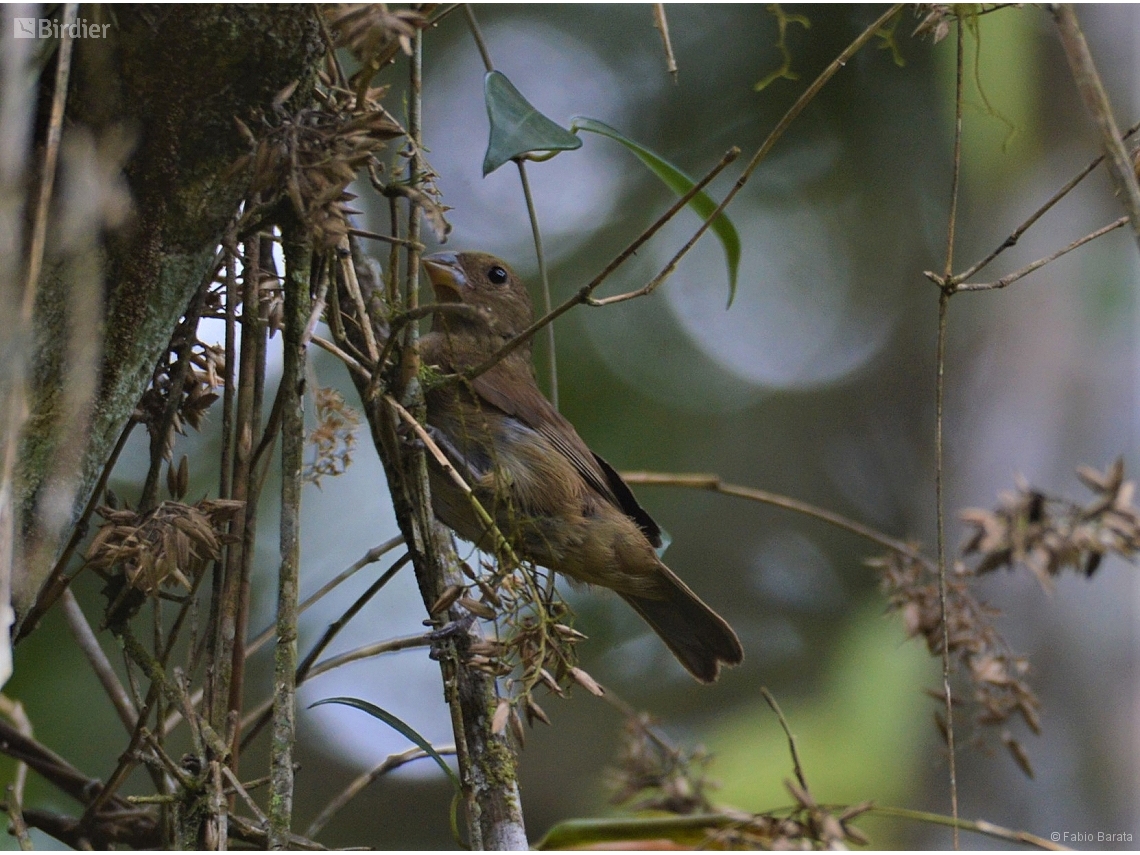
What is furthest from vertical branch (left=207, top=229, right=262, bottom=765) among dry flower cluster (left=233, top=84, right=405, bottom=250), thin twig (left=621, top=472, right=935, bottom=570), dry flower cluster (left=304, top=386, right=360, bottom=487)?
thin twig (left=621, top=472, right=935, bottom=570)

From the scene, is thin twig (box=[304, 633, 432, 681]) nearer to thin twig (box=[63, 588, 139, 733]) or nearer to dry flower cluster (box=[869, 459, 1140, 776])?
thin twig (box=[63, 588, 139, 733])

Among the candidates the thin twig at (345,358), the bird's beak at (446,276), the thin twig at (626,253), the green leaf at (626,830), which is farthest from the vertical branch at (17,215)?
the bird's beak at (446,276)

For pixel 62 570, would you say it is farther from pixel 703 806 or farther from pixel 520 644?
pixel 703 806

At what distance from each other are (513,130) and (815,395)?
6824mm

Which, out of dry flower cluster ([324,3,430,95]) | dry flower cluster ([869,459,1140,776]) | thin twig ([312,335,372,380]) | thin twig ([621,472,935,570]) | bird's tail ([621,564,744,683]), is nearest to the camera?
dry flower cluster ([324,3,430,95])

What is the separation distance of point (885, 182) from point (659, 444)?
2859 millimetres

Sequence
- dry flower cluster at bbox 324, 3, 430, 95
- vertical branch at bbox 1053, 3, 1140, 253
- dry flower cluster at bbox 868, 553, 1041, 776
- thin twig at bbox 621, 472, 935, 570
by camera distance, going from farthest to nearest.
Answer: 1. thin twig at bbox 621, 472, 935, 570
2. dry flower cluster at bbox 868, 553, 1041, 776
3. dry flower cluster at bbox 324, 3, 430, 95
4. vertical branch at bbox 1053, 3, 1140, 253

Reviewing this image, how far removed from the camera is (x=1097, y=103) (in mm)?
1456

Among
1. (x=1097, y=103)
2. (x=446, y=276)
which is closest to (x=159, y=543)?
(x=1097, y=103)

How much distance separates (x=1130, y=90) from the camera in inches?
251

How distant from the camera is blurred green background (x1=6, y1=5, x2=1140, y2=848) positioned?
5777mm

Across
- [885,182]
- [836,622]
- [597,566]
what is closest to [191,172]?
[597,566]

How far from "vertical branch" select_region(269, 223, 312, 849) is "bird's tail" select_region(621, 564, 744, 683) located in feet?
5.74

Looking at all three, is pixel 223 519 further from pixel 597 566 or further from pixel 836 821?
pixel 597 566
